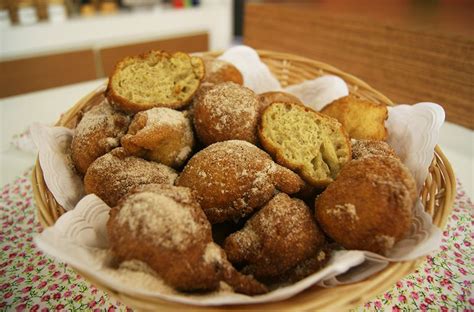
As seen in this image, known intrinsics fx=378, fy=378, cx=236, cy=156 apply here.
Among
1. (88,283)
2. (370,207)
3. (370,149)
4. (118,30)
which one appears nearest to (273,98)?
(370,149)

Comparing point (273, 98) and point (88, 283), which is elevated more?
point (273, 98)

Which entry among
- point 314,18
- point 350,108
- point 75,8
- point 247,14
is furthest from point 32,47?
point 350,108

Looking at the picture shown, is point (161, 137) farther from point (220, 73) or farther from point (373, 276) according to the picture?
point (373, 276)

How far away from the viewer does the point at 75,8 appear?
11.3ft

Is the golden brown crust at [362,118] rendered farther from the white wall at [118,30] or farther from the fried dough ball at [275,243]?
the white wall at [118,30]

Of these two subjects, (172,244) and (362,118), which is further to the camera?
(362,118)

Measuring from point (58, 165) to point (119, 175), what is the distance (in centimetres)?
25

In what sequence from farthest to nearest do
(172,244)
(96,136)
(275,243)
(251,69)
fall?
(251,69), (96,136), (275,243), (172,244)

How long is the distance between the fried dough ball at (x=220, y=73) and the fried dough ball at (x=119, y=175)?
0.39m

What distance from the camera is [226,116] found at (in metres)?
0.99

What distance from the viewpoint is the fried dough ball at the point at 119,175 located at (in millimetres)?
911

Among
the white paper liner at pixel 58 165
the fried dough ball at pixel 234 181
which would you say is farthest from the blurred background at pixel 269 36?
the white paper liner at pixel 58 165

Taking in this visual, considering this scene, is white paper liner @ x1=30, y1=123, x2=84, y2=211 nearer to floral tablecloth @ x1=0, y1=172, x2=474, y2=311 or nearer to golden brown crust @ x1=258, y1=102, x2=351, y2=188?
floral tablecloth @ x1=0, y1=172, x2=474, y2=311

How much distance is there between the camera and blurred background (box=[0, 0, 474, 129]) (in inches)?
74.4
